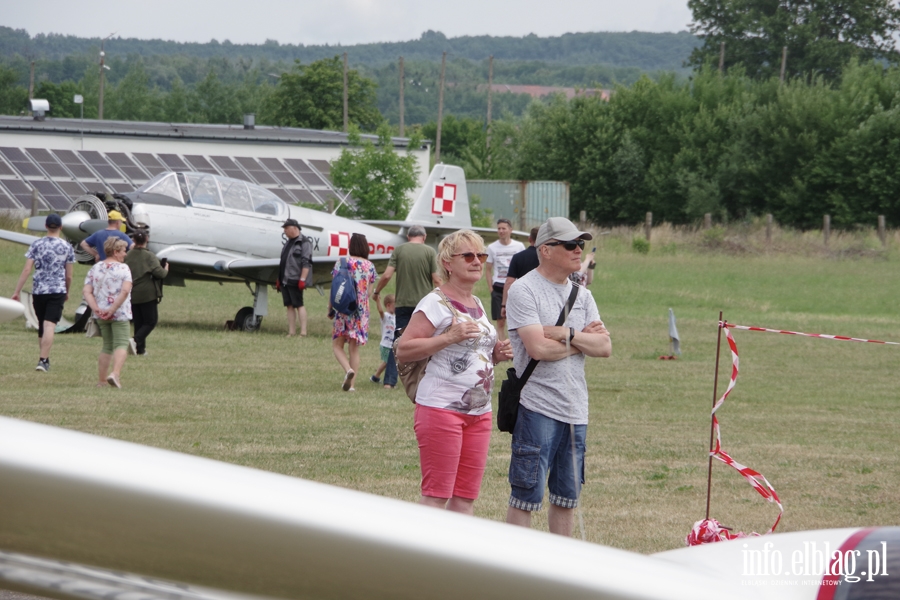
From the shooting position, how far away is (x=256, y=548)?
1.13 metres

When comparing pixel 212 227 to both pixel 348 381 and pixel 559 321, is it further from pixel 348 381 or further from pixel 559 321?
pixel 559 321

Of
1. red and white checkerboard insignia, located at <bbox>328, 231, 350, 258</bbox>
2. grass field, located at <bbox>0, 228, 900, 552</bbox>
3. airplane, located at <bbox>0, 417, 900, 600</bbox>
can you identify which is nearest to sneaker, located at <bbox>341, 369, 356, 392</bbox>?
grass field, located at <bbox>0, 228, 900, 552</bbox>

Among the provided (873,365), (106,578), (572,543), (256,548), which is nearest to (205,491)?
(256,548)

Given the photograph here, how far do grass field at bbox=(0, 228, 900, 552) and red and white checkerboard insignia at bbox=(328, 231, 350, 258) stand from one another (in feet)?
4.29

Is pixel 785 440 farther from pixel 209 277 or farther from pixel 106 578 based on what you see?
pixel 209 277

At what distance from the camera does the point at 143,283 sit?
487 inches

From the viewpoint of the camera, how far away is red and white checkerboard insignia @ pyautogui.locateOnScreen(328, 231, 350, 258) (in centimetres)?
1925

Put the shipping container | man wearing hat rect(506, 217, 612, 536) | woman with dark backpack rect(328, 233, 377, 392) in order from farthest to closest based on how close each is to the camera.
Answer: the shipping container < woman with dark backpack rect(328, 233, 377, 392) < man wearing hat rect(506, 217, 612, 536)

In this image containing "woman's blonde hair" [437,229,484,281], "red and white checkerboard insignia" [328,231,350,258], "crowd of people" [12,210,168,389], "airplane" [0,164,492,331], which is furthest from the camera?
"red and white checkerboard insignia" [328,231,350,258]

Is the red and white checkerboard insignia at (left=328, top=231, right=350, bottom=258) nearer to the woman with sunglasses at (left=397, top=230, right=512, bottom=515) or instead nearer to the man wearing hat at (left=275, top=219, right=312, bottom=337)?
the man wearing hat at (left=275, top=219, right=312, bottom=337)

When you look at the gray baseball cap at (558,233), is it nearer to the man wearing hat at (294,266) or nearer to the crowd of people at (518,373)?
the crowd of people at (518,373)

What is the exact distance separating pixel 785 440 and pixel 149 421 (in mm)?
5384

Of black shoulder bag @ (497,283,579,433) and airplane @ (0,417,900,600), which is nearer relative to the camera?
airplane @ (0,417,900,600)

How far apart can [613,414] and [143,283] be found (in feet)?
19.5
